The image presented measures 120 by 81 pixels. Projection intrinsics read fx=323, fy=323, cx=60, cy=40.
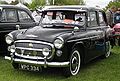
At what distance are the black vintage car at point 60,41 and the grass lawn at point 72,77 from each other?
229 mm

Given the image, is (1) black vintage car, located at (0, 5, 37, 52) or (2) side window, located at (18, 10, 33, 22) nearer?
(1) black vintage car, located at (0, 5, 37, 52)

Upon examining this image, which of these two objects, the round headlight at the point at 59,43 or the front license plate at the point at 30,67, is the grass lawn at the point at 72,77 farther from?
the round headlight at the point at 59,43

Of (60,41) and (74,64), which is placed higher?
(60,41)

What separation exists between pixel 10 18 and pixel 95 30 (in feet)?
9.06

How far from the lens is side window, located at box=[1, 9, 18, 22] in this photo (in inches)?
387

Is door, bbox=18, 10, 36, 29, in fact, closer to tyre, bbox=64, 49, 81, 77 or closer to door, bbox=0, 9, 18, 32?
door, bbox=0, 9, 18, 32

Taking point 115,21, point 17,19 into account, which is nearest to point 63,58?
point 17,19

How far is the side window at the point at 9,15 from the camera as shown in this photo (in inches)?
387

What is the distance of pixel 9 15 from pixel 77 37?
10.1 feet

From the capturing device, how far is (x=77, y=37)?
25.8 feet

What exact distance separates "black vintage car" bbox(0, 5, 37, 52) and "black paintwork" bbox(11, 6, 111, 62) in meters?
1.42

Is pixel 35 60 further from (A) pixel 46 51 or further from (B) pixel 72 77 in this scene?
(B) pixel 72 77

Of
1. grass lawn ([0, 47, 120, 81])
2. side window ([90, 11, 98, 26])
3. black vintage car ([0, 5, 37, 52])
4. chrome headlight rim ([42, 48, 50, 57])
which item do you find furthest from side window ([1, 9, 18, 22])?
chrome headlight rim ([42, 48, 50, 57])

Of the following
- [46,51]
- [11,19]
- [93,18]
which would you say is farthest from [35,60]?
[11,19]
